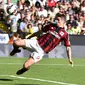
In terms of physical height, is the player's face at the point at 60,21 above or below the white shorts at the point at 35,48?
above

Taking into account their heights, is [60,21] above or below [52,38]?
above

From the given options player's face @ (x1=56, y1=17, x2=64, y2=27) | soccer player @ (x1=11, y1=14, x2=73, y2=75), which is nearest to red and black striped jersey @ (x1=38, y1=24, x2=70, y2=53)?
soccer player @ (x1=11, y1=14, x2=73, y2=75)

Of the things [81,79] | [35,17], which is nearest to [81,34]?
[35,17]

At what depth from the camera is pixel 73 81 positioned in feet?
38.6

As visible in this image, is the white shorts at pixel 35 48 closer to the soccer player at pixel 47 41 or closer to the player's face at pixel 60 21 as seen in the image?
the soccer player at pixel 47 41

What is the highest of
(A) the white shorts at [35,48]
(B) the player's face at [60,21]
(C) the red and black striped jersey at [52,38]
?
(B) the player's face at [60,21]

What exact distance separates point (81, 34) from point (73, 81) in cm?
1085

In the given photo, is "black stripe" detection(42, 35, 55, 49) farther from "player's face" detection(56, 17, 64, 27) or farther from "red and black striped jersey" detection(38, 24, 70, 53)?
"player's face" detection(56, 17, 64, 27)

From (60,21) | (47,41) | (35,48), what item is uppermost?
(60,21)

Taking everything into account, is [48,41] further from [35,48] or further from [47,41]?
[35,48]

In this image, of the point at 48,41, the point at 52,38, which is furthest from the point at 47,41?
the point at 52,38

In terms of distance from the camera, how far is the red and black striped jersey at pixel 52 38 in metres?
11.3

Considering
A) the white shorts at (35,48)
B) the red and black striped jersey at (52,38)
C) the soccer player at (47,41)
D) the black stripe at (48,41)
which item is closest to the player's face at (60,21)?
the soccer player at (47,41)

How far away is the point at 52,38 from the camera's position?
37.2ft
